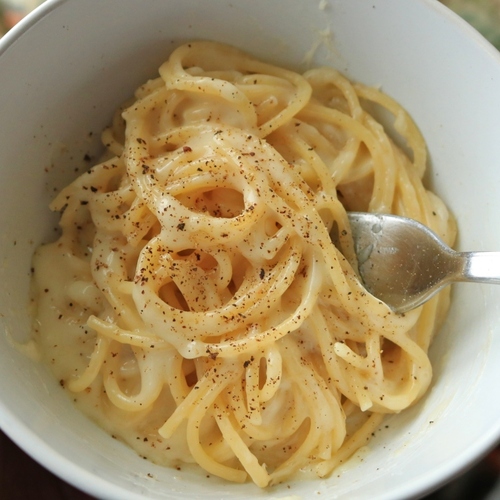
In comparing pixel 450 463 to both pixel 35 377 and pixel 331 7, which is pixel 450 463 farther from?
pixel 331 7

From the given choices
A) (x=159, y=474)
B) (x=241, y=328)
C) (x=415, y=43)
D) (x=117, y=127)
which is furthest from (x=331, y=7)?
(x=159, y=474)

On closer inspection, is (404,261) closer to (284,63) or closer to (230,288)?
(230,288)

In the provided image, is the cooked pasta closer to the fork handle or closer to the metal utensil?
the metal utensil

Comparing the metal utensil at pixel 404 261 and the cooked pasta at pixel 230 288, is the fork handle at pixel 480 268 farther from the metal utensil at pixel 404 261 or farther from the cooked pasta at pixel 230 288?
the cooked pasta at pixel 230 288

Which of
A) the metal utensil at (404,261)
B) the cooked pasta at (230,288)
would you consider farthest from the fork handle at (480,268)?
the cooked pasta at (230,288)

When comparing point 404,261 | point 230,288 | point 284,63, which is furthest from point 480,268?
point 284,63

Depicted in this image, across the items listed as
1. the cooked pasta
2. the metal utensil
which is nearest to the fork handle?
the metal utensil
